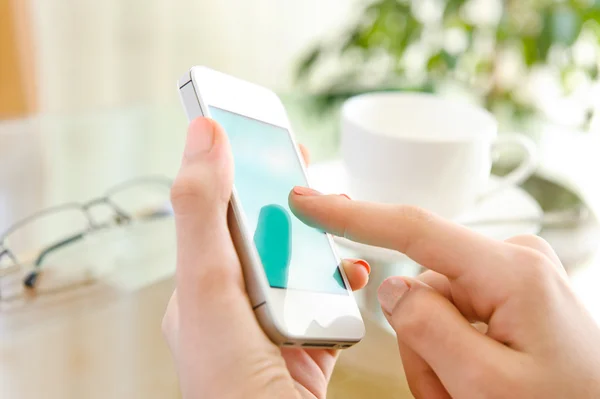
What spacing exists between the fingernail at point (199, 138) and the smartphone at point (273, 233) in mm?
36

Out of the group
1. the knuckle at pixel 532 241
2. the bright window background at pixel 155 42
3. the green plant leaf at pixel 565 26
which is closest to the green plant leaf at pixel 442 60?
the green plant leaf at pixel 565 26

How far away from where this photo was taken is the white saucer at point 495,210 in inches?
21.5

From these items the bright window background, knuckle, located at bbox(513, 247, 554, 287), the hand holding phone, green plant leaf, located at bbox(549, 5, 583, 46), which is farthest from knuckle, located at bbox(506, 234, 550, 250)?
the bright window background

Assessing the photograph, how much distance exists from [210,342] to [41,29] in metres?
1.00

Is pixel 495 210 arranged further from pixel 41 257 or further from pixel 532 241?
pixel 41 257

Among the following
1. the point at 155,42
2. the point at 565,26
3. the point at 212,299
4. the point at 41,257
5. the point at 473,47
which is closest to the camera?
the point at 212,299

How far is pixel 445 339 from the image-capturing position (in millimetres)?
284

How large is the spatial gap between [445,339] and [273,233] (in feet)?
0.38

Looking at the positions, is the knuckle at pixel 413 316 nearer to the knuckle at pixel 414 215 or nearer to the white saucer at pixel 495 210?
the knuckle at pixel 414 215

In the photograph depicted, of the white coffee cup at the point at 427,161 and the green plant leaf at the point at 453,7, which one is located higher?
the green plant leaf at the point at 453,7

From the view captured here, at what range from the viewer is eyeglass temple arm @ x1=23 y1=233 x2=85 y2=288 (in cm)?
→ 48

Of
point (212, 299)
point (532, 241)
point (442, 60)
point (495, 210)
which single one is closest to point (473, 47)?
point (442, 60)

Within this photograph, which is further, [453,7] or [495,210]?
[453,7]

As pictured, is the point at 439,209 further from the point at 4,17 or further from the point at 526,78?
the point at 4,17
